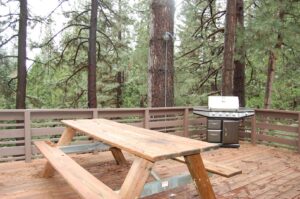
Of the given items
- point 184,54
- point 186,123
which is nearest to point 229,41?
point 186,123

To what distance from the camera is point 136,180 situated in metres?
2.19

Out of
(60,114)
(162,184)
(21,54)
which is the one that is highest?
(21,54)

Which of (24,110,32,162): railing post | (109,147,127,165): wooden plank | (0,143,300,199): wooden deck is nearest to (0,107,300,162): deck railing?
(24,110,32,162): railing post

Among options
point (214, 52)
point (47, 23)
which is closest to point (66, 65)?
point (47, 23)

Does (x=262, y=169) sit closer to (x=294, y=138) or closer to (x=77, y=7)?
(x=294, y=138)

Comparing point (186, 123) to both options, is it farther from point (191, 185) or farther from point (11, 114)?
point (11, 114)

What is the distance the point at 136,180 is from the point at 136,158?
0.65 feet

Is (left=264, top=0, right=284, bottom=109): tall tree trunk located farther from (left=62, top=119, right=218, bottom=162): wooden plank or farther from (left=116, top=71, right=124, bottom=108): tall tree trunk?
(left=116, top=71, right=124, bottom=108): tall tree trunk

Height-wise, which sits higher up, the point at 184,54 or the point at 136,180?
the point at 184,54

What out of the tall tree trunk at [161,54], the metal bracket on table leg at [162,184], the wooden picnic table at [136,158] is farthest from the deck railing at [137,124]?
the metal bracket on table leg at [162,184]

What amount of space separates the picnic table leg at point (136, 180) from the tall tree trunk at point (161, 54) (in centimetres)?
400

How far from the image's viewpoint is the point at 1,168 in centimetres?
425

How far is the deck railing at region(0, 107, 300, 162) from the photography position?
4504 millimetres

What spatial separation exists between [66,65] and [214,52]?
4.89 meters
